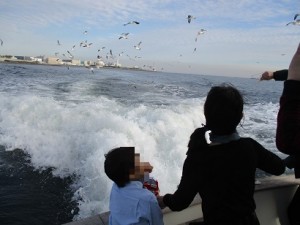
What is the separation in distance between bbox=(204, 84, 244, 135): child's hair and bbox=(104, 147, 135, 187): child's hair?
0.48 m

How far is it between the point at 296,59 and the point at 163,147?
26.5ft

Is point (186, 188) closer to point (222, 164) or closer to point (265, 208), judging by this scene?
point (222, 164)

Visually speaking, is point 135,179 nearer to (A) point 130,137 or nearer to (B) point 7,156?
(A) point 130,137

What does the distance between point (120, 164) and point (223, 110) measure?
2.07ft

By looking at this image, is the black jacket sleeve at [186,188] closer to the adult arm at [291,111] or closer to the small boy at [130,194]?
the small boy at [130,194]

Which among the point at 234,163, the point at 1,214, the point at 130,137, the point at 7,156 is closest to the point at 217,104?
the point at 234,163

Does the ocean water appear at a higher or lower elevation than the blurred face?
lower

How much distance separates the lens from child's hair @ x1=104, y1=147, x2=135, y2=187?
1.84 m

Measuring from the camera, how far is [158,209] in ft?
5.97

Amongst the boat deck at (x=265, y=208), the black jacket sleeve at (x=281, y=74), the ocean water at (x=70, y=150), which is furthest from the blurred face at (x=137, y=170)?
the ocean water at (x=70, y=150)

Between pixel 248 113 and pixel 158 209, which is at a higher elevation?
pixel 158 209

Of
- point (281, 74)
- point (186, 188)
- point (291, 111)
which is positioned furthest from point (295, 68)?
point (186, 188)

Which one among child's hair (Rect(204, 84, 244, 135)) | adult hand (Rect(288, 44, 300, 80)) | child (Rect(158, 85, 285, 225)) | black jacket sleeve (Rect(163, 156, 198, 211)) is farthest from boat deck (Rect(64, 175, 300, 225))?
adult hand (Rect(288, 44, 300, 80))

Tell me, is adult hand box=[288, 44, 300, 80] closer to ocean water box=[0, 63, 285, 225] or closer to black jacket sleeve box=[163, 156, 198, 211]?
black jacket sleeve box=[163, 156, 198, 211]
